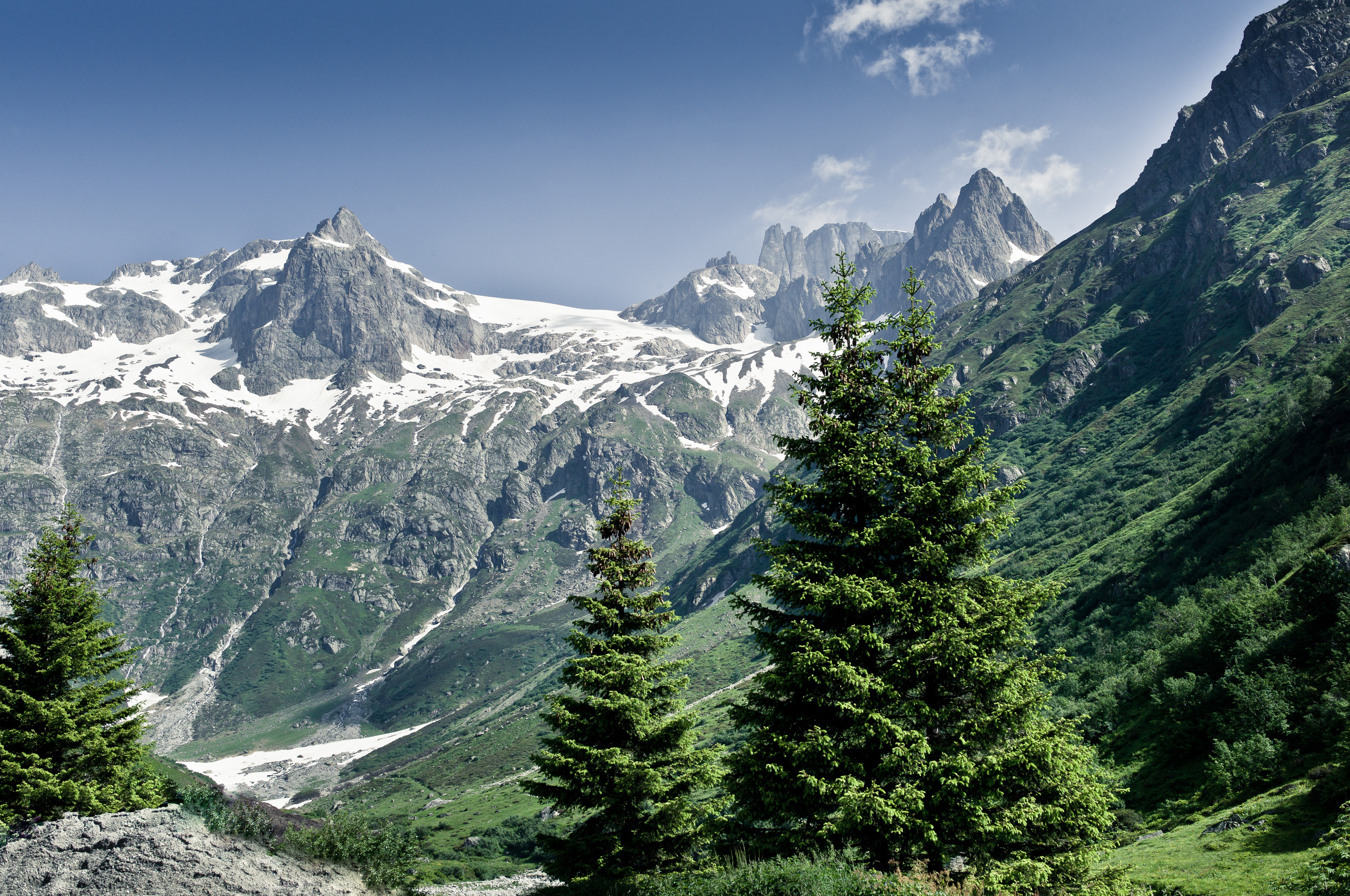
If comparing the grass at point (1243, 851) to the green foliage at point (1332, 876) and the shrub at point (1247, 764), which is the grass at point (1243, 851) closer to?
the green foliage at point (1332, 876)

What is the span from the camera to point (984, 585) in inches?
615

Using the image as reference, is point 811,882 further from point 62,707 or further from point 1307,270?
point 1307,270

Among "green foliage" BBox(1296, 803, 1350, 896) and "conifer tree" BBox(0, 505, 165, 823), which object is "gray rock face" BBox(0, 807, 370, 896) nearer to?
"conifer tree" BBox(0, 505, 165, 823)

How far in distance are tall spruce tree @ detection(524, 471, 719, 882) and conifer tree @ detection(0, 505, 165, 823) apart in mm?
19437

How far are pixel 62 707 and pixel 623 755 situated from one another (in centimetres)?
2499

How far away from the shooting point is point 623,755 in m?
22.6

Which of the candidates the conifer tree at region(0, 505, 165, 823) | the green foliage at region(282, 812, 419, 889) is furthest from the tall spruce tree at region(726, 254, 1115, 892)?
the conifer tree at region(0, 505, 165, 823)

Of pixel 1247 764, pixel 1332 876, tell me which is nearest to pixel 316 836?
pixel 1332 876

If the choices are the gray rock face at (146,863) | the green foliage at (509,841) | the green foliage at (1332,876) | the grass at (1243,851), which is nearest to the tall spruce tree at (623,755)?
the gray rock face at (146,863)

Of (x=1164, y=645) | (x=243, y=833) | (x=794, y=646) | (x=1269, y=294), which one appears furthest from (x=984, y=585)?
(x=1269, y=294)

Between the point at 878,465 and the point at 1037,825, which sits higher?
the point at 878,465

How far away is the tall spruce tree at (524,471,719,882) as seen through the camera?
2248 centimetres

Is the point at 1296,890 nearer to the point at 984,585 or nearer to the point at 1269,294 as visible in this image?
the point at 984,585

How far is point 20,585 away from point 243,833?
25881 millimetres
